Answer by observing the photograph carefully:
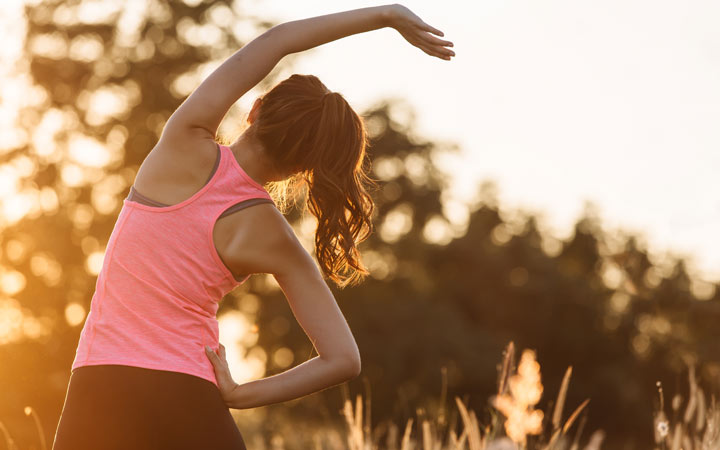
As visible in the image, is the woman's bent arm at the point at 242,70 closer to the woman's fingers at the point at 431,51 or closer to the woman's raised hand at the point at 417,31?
the woman's raised hand at the point at 417,31

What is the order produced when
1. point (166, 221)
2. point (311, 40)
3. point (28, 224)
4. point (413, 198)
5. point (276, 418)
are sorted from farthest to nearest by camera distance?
point (413, 198) → point (276, 418) → point (28, 224) → point (311, 40) → point (166, 221)

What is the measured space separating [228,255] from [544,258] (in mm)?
31231

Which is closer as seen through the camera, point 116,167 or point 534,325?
point 116,167

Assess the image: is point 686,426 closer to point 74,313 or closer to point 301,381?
point 301,381

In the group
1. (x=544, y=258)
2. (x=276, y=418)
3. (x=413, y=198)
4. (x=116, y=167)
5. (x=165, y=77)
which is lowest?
(x=276, y=418)

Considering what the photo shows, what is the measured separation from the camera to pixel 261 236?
2.11m

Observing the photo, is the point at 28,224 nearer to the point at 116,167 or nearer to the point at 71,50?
the point at 116,167

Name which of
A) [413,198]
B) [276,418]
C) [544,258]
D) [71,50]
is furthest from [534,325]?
[71,50]

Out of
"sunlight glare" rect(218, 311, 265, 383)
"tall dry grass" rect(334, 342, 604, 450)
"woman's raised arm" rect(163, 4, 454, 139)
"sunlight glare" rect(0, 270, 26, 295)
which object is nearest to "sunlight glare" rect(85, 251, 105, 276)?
"sunlight glare" rect(0, 270, 26, 295)

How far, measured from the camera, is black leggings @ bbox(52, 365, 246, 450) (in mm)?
2035

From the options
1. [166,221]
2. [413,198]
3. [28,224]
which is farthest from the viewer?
[413,198]

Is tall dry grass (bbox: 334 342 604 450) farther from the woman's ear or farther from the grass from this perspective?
the woman's ear

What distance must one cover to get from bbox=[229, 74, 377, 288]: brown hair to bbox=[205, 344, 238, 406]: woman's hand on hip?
466 millimetres

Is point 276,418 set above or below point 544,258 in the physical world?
below
